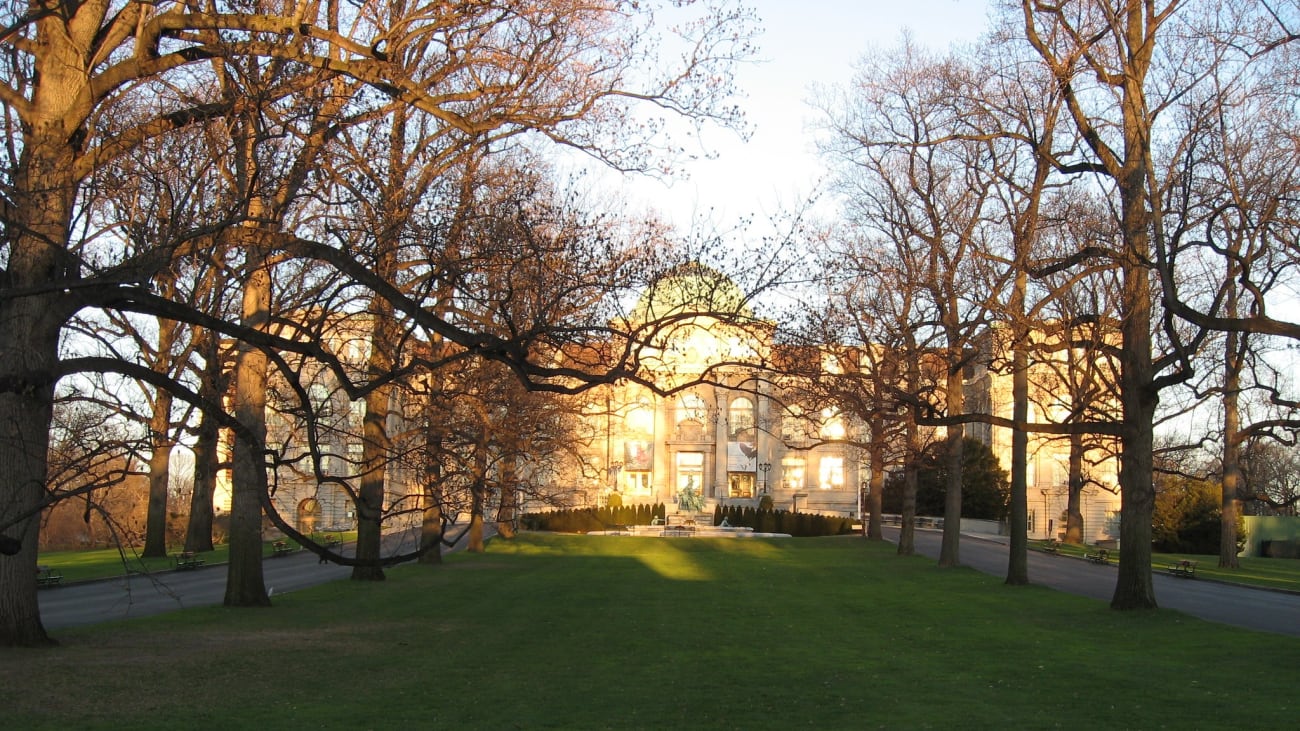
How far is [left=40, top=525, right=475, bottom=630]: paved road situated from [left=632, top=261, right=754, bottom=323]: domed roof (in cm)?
504

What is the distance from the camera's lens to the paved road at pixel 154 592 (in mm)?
22094

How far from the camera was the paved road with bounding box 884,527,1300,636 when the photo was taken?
2400 centimetres

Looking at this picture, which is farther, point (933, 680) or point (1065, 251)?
point (1065, 251)

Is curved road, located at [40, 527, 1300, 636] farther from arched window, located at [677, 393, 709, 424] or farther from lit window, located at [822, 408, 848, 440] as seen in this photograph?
arched window, located at [677, 393, 709, 424]

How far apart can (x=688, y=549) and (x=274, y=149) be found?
40.9 metres

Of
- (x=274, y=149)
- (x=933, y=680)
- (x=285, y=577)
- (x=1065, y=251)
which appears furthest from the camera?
(x=285, y=577)

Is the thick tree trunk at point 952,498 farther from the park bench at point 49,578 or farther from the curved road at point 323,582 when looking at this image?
the park bench at point 49,578

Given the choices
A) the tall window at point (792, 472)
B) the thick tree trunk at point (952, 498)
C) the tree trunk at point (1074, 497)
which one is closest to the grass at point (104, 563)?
the thick tree trunk at point (952, 498)

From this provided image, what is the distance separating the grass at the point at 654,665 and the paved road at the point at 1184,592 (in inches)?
Answer: 94.9

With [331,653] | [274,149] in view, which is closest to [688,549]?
[331,653]

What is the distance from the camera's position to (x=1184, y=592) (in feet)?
104

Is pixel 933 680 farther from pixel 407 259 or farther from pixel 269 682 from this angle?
pixel 407 259

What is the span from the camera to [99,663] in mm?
14250

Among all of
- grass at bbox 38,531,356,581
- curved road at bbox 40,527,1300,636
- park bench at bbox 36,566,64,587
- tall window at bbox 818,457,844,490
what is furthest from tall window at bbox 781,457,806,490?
park bench at bbox 36,566,64,587
